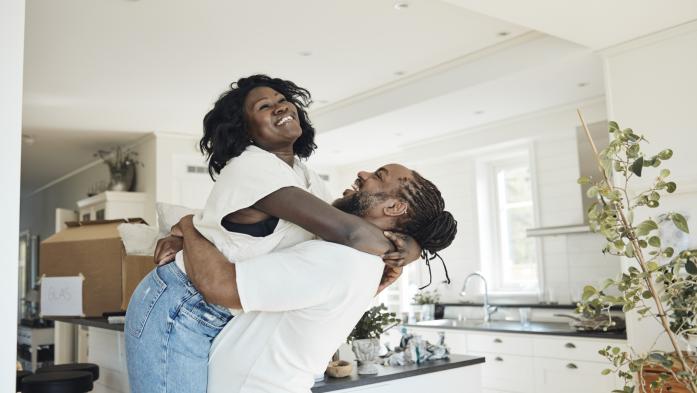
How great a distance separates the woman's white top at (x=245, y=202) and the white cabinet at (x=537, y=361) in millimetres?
3428

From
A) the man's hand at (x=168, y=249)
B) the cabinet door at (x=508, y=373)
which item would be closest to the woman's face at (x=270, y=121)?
the man's hand at (x=168, y=249)

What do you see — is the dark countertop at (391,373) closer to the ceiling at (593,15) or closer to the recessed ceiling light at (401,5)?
the ceiling at (593,15)

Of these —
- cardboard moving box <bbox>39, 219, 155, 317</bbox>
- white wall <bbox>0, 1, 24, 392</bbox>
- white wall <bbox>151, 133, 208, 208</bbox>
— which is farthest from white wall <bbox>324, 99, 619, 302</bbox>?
white wall <bbox>0, 1, 24, 392</bbox>

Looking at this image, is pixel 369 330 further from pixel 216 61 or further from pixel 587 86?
pixel 587 86

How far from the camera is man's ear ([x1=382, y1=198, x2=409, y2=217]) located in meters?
1.47

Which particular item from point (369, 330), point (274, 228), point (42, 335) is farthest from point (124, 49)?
point (42, 335)

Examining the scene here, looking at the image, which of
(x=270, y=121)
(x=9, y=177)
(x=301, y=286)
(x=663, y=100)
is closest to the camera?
(x=301, y=286)

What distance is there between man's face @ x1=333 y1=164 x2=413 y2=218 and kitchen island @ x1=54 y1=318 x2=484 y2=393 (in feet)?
4.25

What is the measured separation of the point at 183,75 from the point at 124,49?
655mm

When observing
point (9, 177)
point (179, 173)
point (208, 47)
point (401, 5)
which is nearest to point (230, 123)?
point (9, 177)

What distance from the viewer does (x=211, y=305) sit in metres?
1.42

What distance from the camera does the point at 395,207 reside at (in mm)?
1473

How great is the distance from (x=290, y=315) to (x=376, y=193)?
0.34 metres

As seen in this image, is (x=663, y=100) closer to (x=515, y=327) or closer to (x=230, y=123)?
(x=515, y=327)
